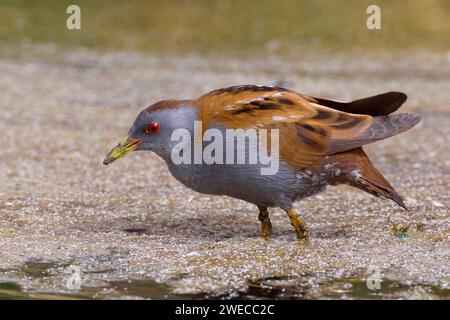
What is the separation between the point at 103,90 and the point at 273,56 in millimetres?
3668

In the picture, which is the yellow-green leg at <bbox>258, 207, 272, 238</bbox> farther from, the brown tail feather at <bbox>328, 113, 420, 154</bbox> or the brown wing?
the brown tail feather at <bbox>328, 113, 420, 154</bbox>

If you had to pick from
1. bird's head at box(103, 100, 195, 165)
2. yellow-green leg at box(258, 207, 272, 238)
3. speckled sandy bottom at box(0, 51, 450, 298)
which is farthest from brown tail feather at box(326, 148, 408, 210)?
bird's head at box(103, 100, 195, 165)

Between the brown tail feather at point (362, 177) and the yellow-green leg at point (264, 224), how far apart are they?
0.66 meters

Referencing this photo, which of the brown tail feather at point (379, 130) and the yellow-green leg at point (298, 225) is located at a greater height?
the brown tail feather at point (379, 130)

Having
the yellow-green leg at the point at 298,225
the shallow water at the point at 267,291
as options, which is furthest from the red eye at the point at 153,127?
the shallow water at the point at 267,291

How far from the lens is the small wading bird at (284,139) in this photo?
22.2 ft

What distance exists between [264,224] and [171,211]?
1.26 metres

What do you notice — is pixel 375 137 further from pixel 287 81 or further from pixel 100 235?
pixel 287 81

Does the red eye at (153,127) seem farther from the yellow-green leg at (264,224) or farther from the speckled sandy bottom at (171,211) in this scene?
the yellow-green leg at (264,224)

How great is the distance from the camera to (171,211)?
8.23 metres

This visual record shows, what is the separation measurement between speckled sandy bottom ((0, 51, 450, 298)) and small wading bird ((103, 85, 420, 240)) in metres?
0.45

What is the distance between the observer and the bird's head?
276 inches

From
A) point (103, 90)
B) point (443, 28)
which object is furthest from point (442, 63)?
point (103, 90)

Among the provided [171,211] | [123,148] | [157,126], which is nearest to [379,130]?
[157,126]
